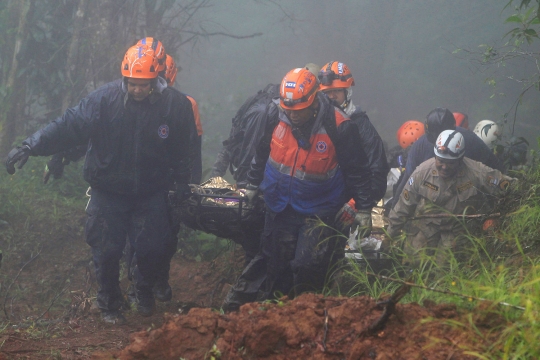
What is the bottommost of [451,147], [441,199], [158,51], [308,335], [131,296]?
[131,296]

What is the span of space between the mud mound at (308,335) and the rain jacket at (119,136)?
7.96 ft

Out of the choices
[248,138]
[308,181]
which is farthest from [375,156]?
[248,138]

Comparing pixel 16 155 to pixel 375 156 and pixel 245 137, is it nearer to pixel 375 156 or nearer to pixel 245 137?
pixel 245 137

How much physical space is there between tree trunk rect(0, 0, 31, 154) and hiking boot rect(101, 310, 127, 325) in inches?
199

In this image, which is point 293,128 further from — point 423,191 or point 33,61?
point 33,61

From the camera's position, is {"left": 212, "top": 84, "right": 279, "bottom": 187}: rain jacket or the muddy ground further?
{"left": 212, "top": 84, "right": 279, "bottom": 187}: rain jacket

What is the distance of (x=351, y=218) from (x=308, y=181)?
49 centimetres

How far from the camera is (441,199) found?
18.7ft

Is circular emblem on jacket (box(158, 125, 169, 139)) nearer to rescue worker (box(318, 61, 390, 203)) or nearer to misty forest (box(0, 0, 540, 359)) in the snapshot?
misty forest (box(0, 0, 540, 359))

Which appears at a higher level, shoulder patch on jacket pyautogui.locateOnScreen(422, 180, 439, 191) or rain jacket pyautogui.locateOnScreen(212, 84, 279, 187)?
rain jacket pyautogui.locateOnScreen(212, 84, 279, 187)

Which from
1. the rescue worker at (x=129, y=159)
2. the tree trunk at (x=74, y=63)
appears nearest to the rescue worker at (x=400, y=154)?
the rescue worker at (x=129, y=159)

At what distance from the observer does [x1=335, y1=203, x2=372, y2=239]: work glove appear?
4.91 metres

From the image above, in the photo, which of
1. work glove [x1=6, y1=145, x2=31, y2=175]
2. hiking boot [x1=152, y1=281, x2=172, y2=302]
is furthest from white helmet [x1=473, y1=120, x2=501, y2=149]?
work glove [x1=6, y1=145, x2=31, y2=175]

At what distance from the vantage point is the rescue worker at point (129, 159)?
4906 millimetres
